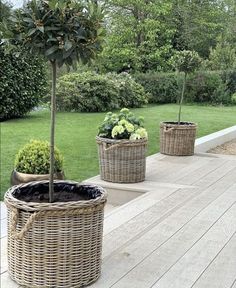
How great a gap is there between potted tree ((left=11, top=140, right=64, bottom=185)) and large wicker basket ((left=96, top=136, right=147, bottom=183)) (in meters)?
0.71

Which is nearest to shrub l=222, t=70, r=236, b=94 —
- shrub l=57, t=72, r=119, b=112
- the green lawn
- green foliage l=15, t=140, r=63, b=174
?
the green lawn

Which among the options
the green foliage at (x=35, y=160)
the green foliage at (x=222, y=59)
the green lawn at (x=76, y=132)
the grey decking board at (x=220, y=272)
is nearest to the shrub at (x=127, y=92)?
the green lawn at (x=76, y=132)

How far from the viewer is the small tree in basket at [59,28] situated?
2479mm

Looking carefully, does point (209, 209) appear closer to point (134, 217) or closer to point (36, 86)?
point (134, 217)

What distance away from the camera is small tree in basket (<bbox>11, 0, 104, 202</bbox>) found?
2.48 metres

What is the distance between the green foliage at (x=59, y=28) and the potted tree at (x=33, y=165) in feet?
6.30

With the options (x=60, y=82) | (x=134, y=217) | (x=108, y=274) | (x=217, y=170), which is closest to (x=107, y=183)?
(x=134, y=217)

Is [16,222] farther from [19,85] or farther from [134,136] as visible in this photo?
[19,85]

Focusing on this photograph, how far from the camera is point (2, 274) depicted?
9.28 ft

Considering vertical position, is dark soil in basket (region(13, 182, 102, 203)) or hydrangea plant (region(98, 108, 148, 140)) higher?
hydrangea plant (region(98, 108, 148, 140))

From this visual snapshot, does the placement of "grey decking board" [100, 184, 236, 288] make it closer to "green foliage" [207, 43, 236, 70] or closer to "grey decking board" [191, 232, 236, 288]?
"grey decking board" [191, 232, 236, 288]

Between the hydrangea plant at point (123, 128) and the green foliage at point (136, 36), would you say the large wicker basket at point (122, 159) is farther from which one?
the green foliage at point (136, 36)

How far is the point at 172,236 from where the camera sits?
11.5 ft

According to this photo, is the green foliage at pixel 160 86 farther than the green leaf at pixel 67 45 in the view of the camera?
Yes
